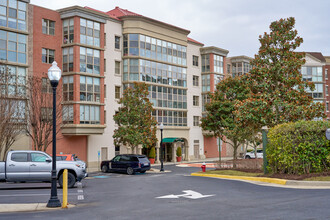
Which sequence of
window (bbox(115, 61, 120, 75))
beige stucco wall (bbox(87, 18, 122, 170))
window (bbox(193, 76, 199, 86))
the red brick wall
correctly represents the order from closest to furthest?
1. beige stucco wall (bbox(87, 18, 122, 170))
2. window (bbox(115, 61, 120, 75))
3. window (bbox(193, 76, 199, 86))
4. the red brick wall

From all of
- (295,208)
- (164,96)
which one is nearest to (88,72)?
(164,96)

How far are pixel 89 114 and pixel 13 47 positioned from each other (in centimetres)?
988

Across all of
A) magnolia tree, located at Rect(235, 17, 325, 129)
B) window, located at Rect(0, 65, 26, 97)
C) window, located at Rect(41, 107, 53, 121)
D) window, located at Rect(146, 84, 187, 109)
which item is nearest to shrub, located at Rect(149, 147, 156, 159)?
window, located at Rect(146, 84, 187, 109)

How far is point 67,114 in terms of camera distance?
38.2 metres

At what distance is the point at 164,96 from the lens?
173 feet

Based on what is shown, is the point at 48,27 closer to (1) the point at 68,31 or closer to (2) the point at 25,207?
(1) the point at 68,31

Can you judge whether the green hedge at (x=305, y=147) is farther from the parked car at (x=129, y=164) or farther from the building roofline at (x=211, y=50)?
the building roofline at (x=211, y=50)

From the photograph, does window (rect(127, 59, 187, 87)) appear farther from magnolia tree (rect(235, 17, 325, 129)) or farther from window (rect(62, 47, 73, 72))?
magnolia tree (rect(235, 17, 325, 129))

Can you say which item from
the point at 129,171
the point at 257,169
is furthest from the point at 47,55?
the point at 257,169

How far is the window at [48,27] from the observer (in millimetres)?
40116

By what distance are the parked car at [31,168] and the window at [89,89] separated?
22.0 m

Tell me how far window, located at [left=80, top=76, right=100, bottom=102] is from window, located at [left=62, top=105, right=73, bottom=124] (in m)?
1.89

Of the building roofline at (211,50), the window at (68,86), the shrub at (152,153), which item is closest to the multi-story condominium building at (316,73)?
the building roofline at (211,50)

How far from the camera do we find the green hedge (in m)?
17.8
